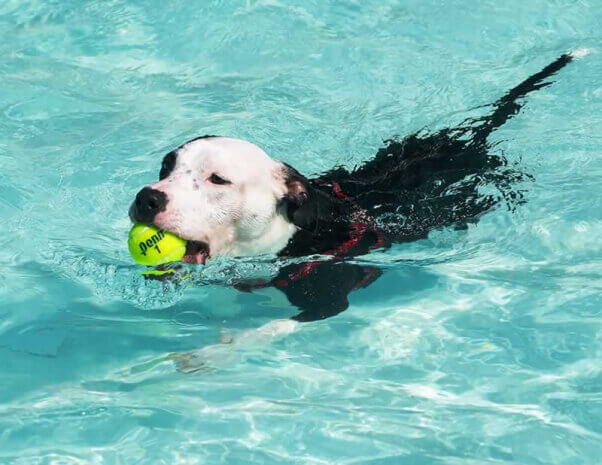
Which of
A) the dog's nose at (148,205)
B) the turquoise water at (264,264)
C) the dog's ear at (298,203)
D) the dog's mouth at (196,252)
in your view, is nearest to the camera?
the turquoise water at (264,264)

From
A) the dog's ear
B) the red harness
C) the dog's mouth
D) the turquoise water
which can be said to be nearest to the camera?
the turquoise water

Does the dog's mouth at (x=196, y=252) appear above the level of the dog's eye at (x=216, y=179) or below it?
below

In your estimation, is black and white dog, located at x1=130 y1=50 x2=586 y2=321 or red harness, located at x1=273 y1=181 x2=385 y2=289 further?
red harness, located at x1=273 y1=181 x2=385 y2=289

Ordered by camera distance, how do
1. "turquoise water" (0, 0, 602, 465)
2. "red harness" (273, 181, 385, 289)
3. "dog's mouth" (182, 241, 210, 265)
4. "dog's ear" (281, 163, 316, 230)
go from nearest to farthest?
"turquoise water" (0, 0, 602, 465) → "dog's mouth" (182, 241, 210, 265) → "dog's ear" (281, 163, 316, 230) → "red harness" (273, 181, 385, 289)

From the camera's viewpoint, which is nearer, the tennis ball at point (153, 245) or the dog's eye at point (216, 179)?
the tennis ball at point (153, 245)

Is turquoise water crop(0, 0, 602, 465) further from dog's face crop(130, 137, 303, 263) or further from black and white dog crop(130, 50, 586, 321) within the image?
dog's face crop(130, 137, 303, 263)

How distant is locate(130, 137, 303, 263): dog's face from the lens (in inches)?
199

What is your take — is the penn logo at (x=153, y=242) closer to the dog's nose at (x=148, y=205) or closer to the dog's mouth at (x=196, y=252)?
the dog's nose at (x=148, y=205)

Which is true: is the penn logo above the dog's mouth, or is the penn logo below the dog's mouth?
above

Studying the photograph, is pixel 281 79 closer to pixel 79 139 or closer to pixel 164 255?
pixel 79 139

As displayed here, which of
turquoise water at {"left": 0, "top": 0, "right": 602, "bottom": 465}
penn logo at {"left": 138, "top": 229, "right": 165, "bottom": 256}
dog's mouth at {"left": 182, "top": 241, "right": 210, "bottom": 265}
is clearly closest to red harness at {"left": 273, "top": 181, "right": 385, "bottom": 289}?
turquoise water at {"left": 0, "top": 0, "right": 602, "bottom": 465}

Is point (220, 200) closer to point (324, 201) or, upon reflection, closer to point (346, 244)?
point (324, 201)

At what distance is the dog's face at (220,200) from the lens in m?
5.05

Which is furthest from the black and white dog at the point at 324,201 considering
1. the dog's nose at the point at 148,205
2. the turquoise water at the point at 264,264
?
the turquoise water at the point at 264,264
